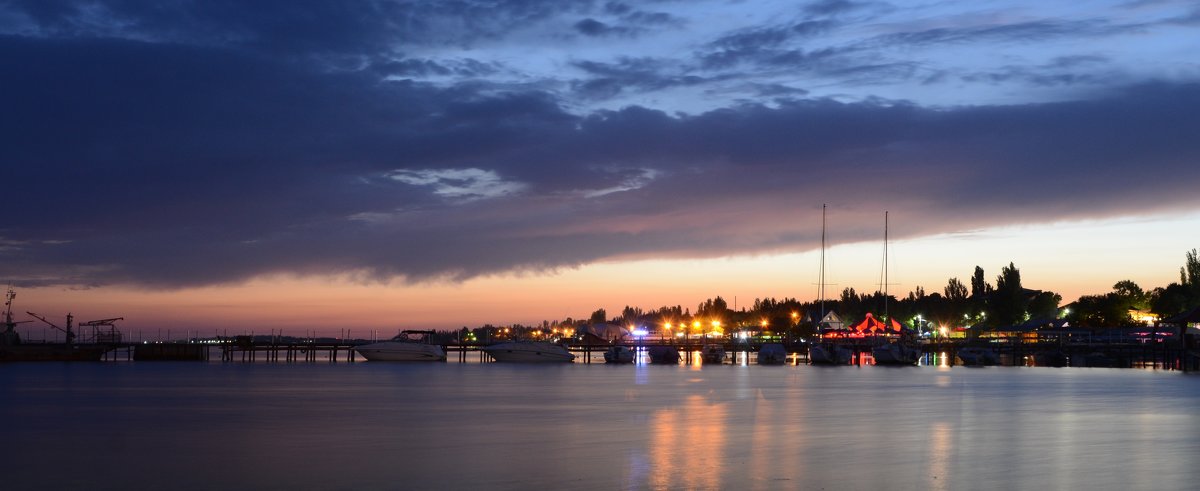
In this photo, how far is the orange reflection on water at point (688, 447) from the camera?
30.1m

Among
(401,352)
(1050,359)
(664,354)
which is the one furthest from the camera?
(664,354)

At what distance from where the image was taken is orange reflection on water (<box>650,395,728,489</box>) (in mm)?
30062

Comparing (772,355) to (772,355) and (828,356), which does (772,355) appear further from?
(828,356)

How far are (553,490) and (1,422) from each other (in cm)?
3330

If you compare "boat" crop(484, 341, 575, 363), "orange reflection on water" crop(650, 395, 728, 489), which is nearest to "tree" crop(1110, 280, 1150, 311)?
"boat" crop(484, 341, 575, 363)

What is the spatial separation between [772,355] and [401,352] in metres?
47.7

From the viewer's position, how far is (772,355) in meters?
142

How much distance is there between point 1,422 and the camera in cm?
4969

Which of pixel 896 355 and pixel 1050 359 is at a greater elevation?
pixel 896 355

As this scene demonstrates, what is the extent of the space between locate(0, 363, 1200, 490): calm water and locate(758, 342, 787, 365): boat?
62.1m

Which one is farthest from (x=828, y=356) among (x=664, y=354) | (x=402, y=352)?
(x=402, y=352)

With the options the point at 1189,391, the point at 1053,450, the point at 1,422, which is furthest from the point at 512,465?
the point at 1189,391

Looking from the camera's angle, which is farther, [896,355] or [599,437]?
[896,355]

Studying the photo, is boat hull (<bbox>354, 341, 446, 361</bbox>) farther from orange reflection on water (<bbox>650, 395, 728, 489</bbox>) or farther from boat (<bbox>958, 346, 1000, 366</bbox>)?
orange reflection on water (<bbox>650, 395, 728, 489</bbox>)
